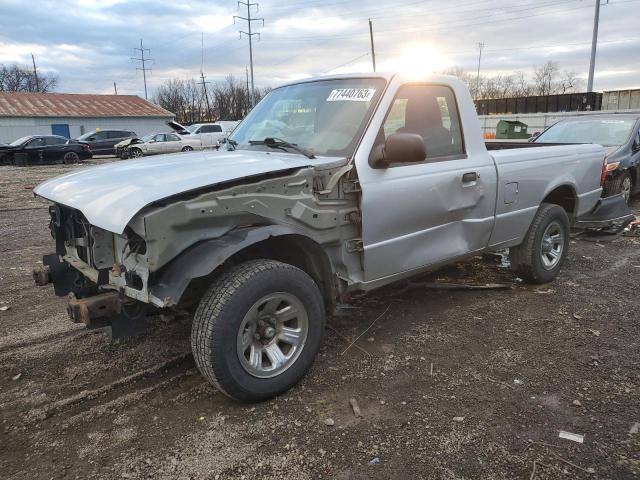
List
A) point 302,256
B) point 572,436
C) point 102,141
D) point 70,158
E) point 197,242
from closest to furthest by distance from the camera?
point 572,436
point 197,242
point 302,256
point 70,158
point 102,141

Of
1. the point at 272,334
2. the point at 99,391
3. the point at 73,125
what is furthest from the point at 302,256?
the point at 73,125

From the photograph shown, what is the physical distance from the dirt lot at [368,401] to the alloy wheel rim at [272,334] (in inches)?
10.0

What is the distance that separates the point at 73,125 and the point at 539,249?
44912 millimetres

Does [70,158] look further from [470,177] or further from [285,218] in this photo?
[285,218]

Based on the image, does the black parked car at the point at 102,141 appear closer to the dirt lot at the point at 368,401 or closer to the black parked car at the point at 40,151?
the black parked car at the point at 40,151

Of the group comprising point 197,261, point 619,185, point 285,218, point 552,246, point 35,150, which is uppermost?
point 35,150

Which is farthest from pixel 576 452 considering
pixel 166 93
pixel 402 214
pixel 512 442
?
pixel 166 93

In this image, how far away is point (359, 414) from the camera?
301cm

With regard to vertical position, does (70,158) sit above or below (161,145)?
below

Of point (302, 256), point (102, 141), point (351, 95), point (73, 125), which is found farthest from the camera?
point (73, 125)

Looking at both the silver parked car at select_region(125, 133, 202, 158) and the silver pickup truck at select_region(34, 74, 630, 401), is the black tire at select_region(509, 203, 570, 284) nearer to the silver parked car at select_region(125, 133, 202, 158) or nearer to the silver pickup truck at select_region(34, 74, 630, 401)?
the silver pickup truck at select_region(34, 74, 630, 401)

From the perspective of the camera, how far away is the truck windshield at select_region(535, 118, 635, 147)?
30.1ft

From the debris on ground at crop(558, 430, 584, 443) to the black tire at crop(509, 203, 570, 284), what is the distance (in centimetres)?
261

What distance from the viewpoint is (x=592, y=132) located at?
372 inches
